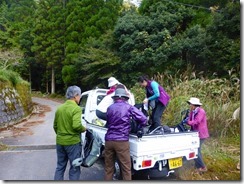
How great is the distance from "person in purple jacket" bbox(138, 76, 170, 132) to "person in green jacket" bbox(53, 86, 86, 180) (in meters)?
1.13

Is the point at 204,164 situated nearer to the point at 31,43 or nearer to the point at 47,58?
the point at 47,58

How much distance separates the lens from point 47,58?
16891 mm

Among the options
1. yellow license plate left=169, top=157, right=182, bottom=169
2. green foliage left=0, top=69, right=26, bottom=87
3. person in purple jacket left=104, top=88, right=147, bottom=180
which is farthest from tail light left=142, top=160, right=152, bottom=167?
green foliage left=0, top=69, right=26, bottom=87

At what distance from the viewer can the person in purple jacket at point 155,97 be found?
4.02m

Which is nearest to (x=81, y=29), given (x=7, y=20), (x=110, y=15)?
(x=110, y=15)

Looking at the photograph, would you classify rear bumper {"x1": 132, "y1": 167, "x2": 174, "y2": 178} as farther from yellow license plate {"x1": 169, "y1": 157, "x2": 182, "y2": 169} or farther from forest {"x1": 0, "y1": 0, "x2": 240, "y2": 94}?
forest {"x1": 0, "y1": 0, "x2": 240, "y2": 94}

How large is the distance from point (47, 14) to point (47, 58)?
3.77m

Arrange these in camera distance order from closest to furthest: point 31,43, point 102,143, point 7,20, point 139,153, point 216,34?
1. point 139,153
2. point 102,143
3. point 216,34
4. point 31,43
5. point 7,20

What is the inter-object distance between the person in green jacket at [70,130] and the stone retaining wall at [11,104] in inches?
225

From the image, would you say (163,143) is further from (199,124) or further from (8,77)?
(8,77)

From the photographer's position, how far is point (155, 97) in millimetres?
4027

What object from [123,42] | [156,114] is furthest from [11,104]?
[156,114]

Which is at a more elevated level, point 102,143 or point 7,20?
point 7,20

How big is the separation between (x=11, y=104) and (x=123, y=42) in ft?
16.8
